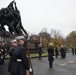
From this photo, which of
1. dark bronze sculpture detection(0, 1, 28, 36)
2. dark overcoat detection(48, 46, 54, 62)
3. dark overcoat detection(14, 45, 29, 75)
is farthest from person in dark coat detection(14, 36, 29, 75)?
dark bronze sculpture detection(0, 1, 28, 36)

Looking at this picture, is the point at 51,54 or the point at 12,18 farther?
the point at 12,18

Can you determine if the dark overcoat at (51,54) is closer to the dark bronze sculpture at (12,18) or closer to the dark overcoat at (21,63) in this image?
the dark overcoat at (21,63)

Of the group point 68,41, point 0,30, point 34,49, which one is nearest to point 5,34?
point 0,30

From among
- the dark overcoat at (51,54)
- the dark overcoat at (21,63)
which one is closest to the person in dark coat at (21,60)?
the dark overcoat at (21,63)

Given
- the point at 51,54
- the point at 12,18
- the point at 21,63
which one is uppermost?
the point at 12,18

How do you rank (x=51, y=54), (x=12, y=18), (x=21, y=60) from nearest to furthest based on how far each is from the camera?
(x=21, y=60), (x=51, y=54), (x=12, y=18)

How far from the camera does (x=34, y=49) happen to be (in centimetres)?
3731

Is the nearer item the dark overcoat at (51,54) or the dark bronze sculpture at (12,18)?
the dark overcoat at (51,54)

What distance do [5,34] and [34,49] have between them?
7.63 metres

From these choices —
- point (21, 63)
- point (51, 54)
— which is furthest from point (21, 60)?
point (51, 54)

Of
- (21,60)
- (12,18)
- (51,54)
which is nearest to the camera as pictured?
(21,60)

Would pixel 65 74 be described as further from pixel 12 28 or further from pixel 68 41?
pixel 68 41

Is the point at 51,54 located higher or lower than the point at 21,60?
higher

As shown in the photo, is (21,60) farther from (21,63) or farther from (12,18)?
(12,18)
